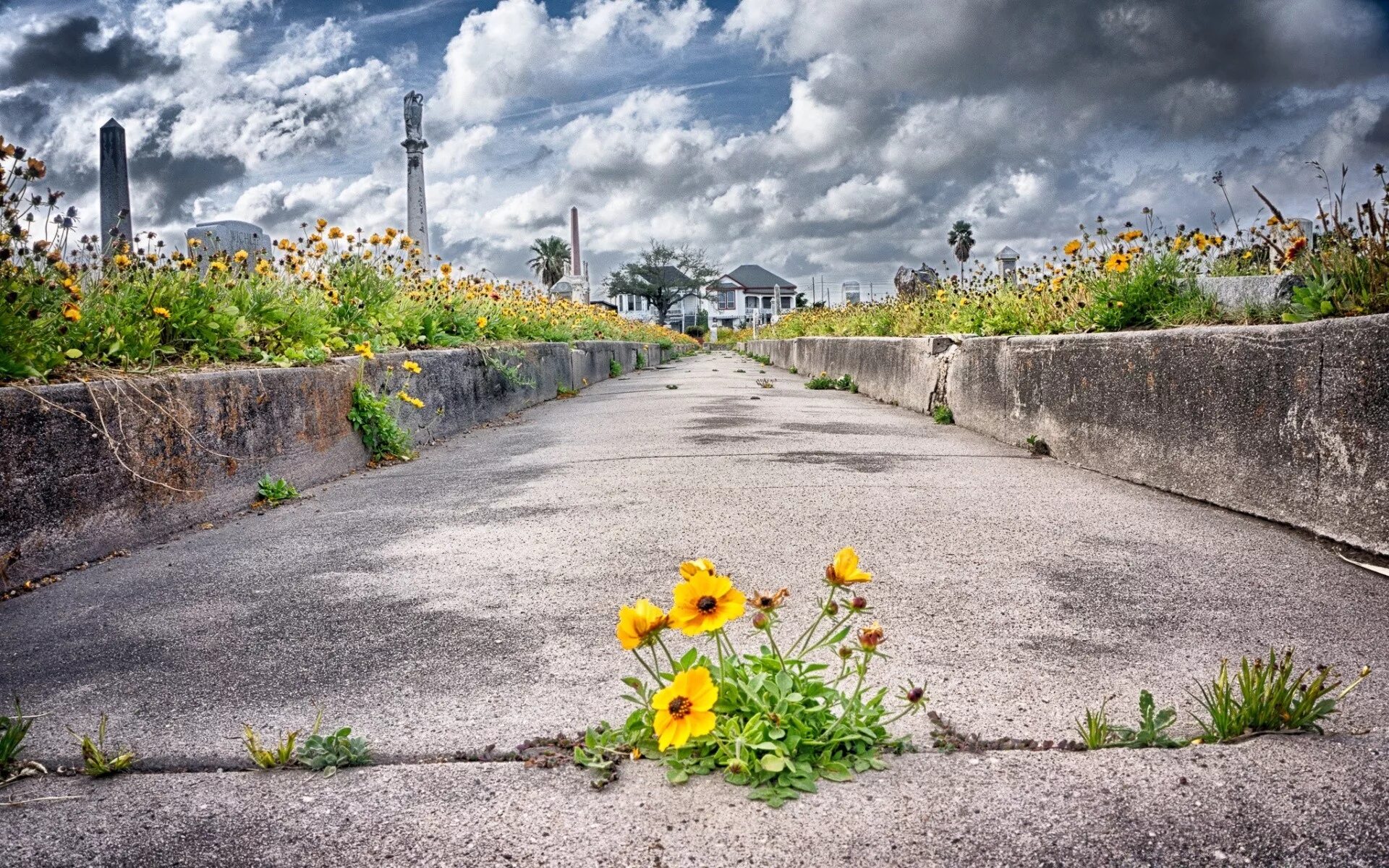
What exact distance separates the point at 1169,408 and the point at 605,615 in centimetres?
271

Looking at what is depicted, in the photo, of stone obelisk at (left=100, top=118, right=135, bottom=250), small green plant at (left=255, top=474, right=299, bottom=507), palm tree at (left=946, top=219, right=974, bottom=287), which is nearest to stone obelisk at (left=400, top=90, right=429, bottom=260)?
stone obelisk at (left=100, top=118, right=135, bottom=250)

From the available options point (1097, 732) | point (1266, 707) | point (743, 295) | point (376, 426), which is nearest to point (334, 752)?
point (1097, 732)

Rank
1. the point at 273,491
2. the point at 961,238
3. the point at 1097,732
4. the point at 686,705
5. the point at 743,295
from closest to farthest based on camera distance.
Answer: the point at 686,705
the point at 1097,732
the point at 273,491
the point at 961,238
the point at 743,295

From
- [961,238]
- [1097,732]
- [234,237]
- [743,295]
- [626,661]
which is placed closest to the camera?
[1097,732]

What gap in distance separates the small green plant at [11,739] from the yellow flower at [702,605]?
114 cm

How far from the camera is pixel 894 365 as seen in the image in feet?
28.5

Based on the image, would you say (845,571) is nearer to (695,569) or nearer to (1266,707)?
(695,569)

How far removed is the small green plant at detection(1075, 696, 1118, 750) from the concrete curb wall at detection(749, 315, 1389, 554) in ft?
5.47

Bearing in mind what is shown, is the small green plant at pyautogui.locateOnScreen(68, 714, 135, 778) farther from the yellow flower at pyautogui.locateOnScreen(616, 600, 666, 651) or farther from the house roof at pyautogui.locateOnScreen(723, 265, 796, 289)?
the house roof at pyautogui.locateOnScreen(723, 265, 796, 289)

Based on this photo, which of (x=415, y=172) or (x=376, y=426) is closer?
(x=376, y=426)

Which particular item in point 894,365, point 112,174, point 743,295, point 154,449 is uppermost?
point 743,295

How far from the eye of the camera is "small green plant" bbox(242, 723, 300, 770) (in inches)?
61.4

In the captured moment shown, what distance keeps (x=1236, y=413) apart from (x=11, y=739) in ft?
12.1

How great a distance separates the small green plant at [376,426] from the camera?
16.7ft
